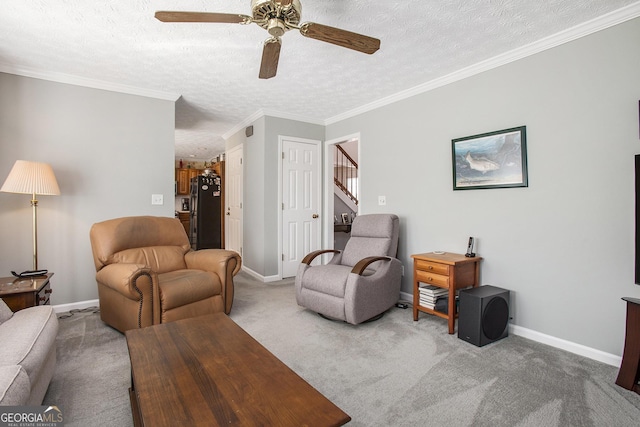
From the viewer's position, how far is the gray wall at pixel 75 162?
3086 mm

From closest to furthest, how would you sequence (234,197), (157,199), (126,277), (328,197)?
(126,277)
(157,199)
(328,197)
(234,197)

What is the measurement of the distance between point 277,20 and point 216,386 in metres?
1.86

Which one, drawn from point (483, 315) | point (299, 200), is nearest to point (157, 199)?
point (299, 200)

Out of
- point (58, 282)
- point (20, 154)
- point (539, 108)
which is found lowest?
point (58, 282)

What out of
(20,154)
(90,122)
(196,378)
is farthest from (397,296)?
(20,154)

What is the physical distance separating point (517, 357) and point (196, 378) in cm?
220

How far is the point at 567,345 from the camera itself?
2396 millimetres

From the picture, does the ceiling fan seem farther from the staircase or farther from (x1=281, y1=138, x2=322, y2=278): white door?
the staircase

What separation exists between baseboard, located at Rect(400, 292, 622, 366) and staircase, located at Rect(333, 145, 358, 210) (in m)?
4.63

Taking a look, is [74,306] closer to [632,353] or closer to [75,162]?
[75,162]

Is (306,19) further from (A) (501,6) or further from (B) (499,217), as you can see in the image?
(B) (499,217)

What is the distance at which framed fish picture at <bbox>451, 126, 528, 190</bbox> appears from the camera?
2.68 m

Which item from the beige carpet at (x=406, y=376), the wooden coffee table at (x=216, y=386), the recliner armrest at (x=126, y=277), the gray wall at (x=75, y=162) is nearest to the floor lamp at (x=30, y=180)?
the gray wall at (x=75, y=162)

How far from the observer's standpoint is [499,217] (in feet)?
9.32
